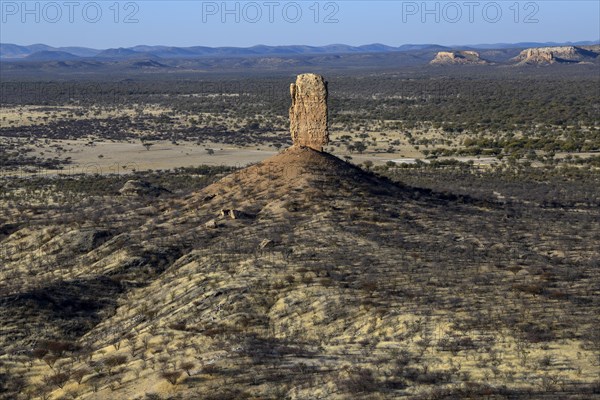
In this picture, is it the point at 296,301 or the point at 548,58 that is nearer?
the point at 296,301

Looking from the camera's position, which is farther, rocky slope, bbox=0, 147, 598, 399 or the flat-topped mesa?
the flat-topped mesa

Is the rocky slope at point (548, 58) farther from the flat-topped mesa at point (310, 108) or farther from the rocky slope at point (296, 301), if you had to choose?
the rocky slope at point (296, 301)

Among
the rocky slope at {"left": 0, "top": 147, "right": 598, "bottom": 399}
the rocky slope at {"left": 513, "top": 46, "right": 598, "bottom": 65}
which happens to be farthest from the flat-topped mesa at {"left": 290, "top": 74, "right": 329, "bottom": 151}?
the rocky slope at {"left": 513, "top": 46, "right": 598, "bottom": 65}

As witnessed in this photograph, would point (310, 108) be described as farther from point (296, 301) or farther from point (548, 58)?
point (548, 58)

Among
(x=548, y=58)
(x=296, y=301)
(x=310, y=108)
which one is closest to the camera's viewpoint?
(x=296, y=301)

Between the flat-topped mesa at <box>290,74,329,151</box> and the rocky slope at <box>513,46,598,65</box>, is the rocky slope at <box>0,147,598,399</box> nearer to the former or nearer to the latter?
the flat-topped mesa at <box>290,74,329,151</box>

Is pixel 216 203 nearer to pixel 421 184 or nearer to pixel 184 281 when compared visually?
pixel 184 281

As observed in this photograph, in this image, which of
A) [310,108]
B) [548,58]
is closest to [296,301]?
[310,108]

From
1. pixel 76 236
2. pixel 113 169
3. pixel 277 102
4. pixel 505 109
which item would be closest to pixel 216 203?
pixel 76 236

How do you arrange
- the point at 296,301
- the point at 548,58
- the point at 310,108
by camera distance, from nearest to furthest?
the point at 296,301 < the point at 310,108 < the point at 548,58
